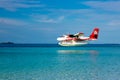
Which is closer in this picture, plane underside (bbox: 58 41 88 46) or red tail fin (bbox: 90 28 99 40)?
plane underside (bbox: 58 41 88 46)

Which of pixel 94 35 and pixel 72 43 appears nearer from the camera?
pixel 94 35

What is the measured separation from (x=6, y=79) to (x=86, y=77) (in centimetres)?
463

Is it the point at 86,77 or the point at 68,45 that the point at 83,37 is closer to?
the point at 68,45

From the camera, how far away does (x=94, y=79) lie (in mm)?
20906

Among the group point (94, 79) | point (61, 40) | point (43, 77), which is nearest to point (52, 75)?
point (43, 77)

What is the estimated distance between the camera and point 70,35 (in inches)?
4751

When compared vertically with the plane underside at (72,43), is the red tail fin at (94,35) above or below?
above

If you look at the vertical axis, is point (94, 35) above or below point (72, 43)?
above

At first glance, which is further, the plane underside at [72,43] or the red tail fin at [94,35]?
the red tail fin at [94,35]

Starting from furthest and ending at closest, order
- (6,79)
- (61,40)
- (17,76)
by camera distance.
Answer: (61,40) < (17,76) < (6,79)

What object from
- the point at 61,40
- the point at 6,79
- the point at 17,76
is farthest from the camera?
the point at 61,40

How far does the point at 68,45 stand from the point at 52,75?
98335mm

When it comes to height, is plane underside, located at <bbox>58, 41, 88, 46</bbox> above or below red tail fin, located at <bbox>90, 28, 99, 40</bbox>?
below

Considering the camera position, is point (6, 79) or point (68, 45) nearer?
point (6, 79)
